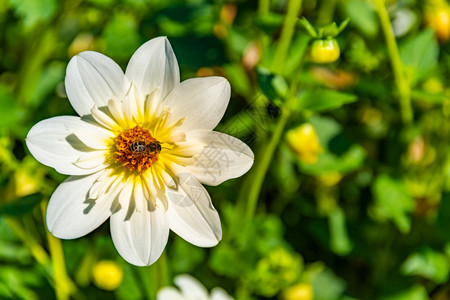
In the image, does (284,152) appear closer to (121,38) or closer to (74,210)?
(121,38)

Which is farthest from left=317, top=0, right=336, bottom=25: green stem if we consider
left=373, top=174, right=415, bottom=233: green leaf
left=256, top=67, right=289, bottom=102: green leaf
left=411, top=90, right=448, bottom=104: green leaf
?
left=256, top=67, right=289, bottom=102: green leaf

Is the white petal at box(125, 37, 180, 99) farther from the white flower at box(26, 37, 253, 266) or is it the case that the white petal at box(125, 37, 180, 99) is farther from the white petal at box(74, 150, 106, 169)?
the white petal at box(74, 150, 106, 169)

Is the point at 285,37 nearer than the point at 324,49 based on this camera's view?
No

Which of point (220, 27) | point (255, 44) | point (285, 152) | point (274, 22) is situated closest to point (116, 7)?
point (220, 27)

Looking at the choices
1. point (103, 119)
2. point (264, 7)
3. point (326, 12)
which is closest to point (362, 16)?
point (326, 12)

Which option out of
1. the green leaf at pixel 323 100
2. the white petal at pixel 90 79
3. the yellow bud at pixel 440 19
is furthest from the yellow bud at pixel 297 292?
the yellow bud at pixel 440 19

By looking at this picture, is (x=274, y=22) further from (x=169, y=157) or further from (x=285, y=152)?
(x=169, y=157)
